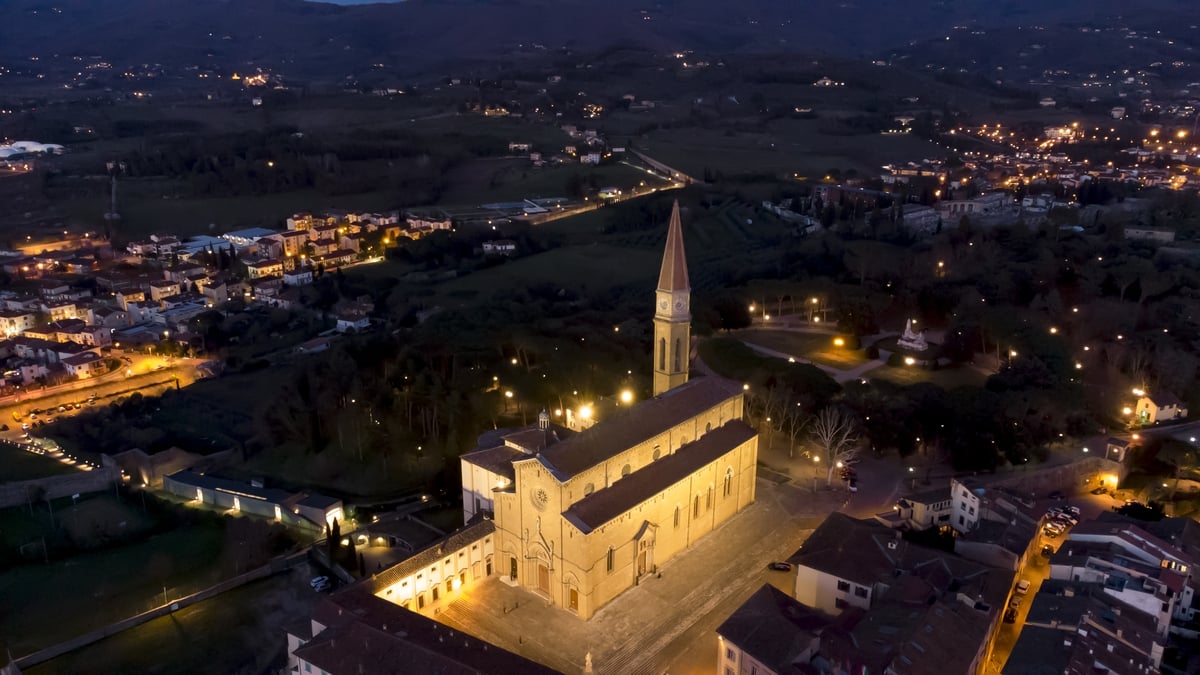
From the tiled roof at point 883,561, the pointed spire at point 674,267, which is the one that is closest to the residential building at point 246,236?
the pointed spire at point 674,267

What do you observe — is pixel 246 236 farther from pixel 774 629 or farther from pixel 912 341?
pixel 774 629

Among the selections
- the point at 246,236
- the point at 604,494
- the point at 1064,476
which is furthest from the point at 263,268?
the point at 1064,476

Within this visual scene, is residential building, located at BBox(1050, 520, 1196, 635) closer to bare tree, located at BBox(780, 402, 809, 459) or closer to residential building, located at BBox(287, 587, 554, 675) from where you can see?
bare tree, located at BBox(780, 402, 809, 459)

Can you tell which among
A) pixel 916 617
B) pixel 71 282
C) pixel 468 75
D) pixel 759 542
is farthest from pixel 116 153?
pixel 916 617

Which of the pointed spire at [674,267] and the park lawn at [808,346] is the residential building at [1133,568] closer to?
the pointed spire at [674,267]

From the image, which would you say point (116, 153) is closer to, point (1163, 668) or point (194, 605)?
point (194, 605)

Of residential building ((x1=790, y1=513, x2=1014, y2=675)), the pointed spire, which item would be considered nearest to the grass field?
the pointed spire
